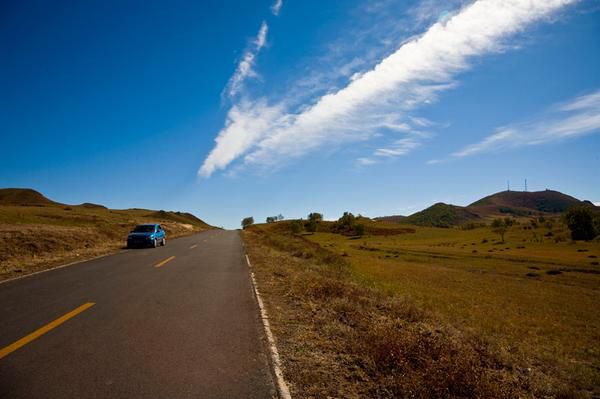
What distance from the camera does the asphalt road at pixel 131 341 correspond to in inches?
152

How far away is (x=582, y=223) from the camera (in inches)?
2640

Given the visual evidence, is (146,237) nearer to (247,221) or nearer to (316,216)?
(316,216)

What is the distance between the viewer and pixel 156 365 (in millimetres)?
4465

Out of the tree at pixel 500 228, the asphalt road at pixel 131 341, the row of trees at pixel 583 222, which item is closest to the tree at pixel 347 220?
the tree at pixel 500 228

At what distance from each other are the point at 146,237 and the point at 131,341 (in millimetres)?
20387

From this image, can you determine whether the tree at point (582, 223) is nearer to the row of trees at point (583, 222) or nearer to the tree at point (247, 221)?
the row of trees at point (583, 222)

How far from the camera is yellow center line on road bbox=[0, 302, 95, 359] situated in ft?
15.7

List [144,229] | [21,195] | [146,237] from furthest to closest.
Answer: [21,195]
[144,229]
[146,237]

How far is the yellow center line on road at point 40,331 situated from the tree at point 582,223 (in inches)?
3446

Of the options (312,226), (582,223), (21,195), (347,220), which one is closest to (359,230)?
(347,220)

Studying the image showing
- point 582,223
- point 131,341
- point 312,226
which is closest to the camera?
point 131,341

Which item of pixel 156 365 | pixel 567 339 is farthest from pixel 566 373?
pixel 567 339

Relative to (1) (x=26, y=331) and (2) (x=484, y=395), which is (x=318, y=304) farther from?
(1) (x=26, y=331)

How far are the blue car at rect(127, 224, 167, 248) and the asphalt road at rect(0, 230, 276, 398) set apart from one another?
43.9 feet
